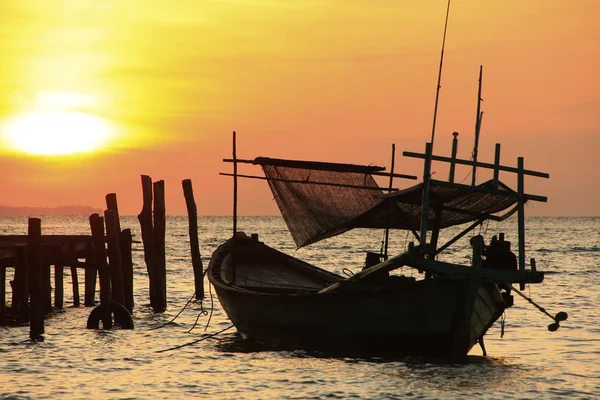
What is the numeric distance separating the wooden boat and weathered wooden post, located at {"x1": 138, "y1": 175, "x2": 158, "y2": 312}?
4808 millimetres

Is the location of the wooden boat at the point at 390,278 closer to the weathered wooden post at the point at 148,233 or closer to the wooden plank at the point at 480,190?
the wooden plank at the point at 480,190

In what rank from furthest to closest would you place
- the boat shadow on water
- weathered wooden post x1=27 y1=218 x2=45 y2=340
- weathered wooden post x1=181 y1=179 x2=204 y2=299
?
weathered wooden post x1=181 y1=179 x2=204 y2=299 < weathered wooden post x1=27 y1=218 x2=45 y2=340 < the boat shadow on water

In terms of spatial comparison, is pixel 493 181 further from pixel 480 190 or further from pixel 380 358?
pixel 380 358

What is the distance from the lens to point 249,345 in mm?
20719

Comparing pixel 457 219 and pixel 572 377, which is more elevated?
pixel 457 219

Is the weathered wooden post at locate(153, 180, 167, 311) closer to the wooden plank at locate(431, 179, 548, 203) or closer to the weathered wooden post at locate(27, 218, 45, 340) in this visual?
the weathered wooden post at locate(27, 218, 45, 340)

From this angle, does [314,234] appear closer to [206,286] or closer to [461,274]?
[461,274]

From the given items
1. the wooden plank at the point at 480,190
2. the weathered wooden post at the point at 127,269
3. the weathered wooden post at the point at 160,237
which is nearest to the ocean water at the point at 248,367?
the weathered wooden post at the point at 127,269

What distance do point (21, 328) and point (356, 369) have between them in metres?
9.30

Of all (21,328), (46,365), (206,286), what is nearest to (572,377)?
(46,365)

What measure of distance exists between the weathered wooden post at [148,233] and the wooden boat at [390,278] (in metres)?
4.81

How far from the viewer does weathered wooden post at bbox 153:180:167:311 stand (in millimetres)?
25906

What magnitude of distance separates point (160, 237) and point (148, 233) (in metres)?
0.37

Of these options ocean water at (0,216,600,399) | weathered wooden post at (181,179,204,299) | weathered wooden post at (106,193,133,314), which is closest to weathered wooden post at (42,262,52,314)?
ocean water at (0,216,600,399)
